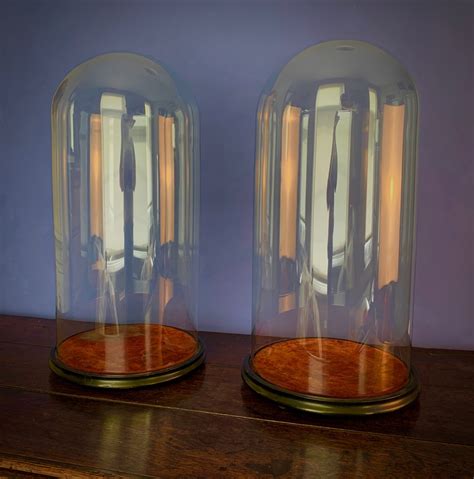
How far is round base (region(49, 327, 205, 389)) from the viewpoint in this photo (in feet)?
2.71

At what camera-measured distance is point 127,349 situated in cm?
93

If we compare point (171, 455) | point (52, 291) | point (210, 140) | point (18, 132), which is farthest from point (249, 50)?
point (171, 455)

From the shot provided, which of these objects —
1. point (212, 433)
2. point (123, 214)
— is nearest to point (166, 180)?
point (123, 214)

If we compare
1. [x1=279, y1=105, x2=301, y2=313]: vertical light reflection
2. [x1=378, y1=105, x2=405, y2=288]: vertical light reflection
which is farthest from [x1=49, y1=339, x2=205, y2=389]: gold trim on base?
[x1=378, y1=105, x2=405, y2=288]: vertical light reflection

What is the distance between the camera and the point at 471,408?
2.55 ft

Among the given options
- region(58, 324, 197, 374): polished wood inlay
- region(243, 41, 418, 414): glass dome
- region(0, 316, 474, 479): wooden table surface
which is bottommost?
region(0, 316, 474, 479): wooden table surface

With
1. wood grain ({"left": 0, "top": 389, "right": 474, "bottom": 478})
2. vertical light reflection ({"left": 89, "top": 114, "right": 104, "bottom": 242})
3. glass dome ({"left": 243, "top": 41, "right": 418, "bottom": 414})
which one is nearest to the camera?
wood grain ({"left": 0, "top": 389, "right": 474, "bottom": 478})

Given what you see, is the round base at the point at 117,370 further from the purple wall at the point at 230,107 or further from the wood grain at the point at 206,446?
the purple wall at the point at 230,107

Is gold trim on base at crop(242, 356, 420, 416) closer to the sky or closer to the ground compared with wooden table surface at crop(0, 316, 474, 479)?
closer to the sky

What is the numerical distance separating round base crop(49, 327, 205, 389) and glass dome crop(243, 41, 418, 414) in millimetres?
100

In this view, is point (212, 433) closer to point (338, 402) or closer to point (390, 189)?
point (338, 402)

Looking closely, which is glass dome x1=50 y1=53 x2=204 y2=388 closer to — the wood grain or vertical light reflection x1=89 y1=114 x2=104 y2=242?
vertical light reflection x1=89 y1=114 x2=104 y2=242

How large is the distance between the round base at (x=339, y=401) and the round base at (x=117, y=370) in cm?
14

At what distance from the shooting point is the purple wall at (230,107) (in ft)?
3.43
